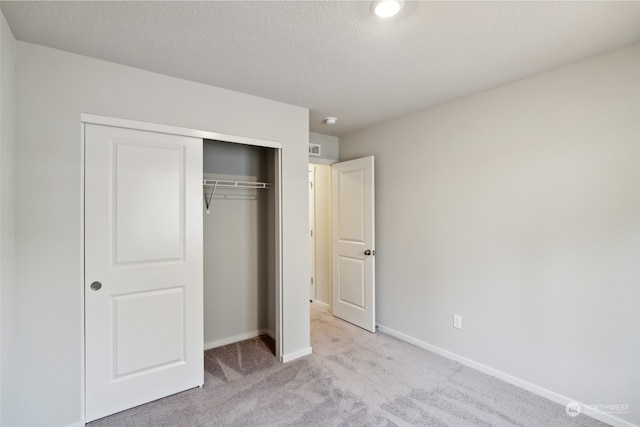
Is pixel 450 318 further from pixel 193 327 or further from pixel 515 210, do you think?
pixel 193 327

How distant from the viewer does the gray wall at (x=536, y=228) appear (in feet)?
6.54

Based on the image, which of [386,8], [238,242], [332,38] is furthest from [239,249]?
[386,8]

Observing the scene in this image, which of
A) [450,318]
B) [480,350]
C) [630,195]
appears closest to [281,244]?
[450,318]

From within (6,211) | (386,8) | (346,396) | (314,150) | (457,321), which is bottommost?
(346,396)

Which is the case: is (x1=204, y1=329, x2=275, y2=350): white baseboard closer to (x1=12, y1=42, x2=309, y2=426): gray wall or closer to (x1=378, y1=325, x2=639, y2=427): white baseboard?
(x1=12, y1=42, x2=309, y2=426): gray wall

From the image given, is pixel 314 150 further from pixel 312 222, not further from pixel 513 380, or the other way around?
pixel 513 380

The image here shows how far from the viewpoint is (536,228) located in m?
2.38

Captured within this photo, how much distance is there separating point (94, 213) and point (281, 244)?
1.48 metres

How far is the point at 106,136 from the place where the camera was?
6.91 ft

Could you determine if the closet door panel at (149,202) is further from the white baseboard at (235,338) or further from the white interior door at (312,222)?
the white interior door at (312,222)

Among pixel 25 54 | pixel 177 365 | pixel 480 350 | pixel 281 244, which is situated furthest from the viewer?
pixel 281 244

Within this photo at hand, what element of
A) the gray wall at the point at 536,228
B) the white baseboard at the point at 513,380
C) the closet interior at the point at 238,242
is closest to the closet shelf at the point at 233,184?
the closet interior at the point at 238,242

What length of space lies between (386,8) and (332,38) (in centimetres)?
40

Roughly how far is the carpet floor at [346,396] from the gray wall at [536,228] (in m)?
0.30
